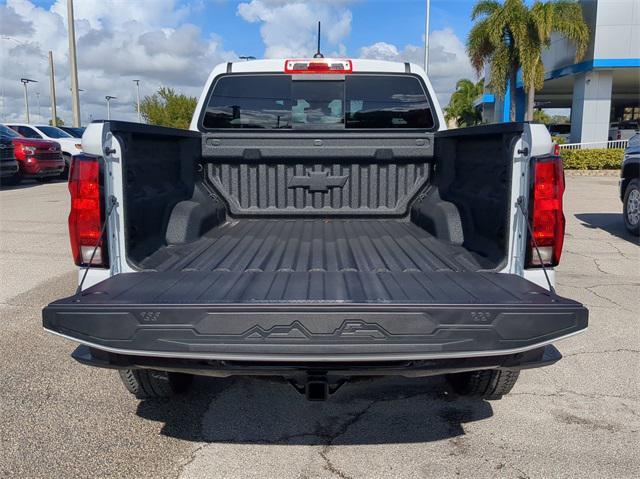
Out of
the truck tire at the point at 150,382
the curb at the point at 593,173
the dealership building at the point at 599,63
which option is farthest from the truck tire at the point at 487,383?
the dealership building at the point at 599,63

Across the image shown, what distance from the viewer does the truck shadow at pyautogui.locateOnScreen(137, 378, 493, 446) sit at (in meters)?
3.17

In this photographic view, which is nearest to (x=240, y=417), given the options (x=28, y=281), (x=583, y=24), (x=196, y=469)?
(x=196, y=469)

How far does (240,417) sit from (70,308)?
1.42 meters

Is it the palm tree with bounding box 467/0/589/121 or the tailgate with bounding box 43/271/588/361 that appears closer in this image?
the tailgate with bounding box 43/271/588/361

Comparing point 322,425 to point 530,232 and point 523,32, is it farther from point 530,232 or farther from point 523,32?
point 523,32

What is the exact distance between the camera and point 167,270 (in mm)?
3029

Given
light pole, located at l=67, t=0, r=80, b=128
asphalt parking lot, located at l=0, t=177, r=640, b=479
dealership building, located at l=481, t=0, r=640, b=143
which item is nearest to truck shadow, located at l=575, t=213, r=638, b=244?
asphalt parking lot, located at l=0, t=177, r=640, b=479

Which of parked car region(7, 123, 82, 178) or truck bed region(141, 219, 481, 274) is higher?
parked car region(7, 123, 82, 178)

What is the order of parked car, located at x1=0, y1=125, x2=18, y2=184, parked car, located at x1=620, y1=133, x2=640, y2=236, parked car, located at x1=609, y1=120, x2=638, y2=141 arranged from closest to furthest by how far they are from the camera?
1. parked car, located at x1=620, y1=133, x2=640, y2=236
2. parked car, located at x1=0, y1=125, x2=18, y2=184
3. parked car, located at x1=609, y1=120, x2=638, y2=141

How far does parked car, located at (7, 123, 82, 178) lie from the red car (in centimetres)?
177

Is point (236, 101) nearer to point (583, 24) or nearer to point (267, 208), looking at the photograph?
point (267, 208)

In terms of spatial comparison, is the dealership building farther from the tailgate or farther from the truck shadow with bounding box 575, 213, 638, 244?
the tailgate

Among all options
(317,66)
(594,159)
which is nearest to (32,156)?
(317,66)

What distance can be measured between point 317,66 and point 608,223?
856cm
